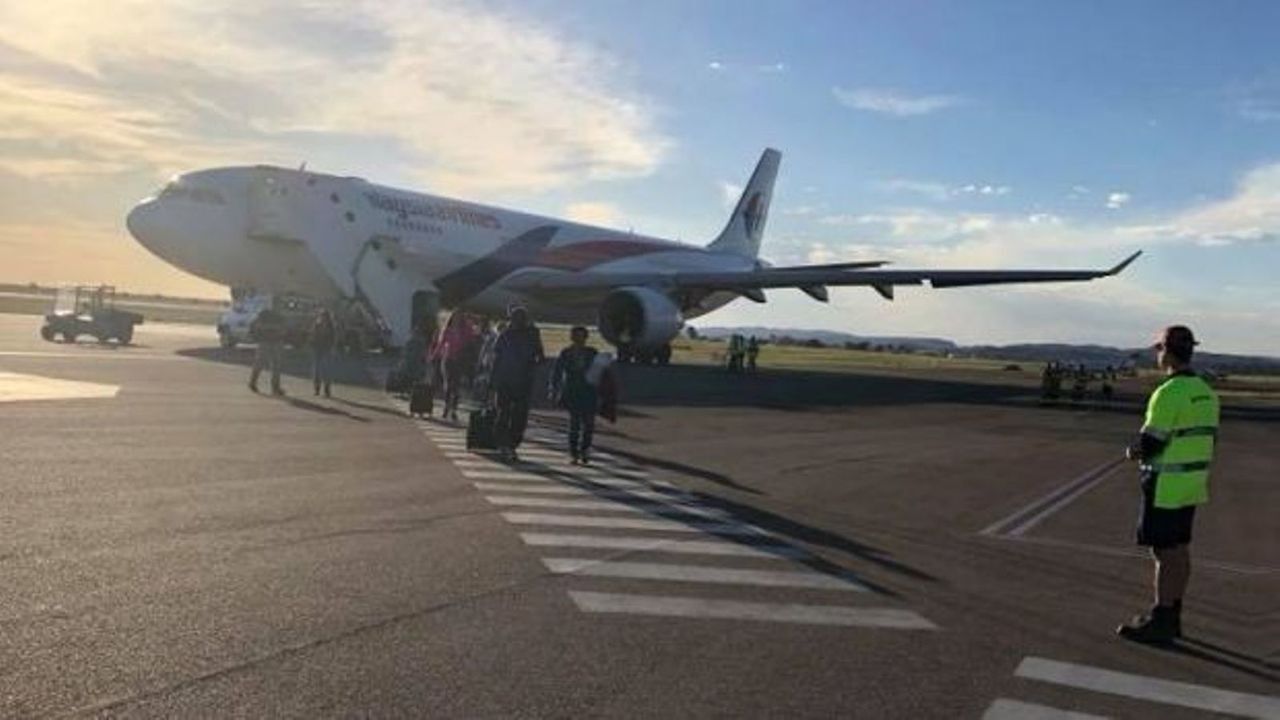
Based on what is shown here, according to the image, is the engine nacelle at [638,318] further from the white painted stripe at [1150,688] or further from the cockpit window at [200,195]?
the white painted stripe at [1150,688]

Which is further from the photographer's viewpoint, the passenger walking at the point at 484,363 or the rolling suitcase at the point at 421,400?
the rolling suitcase at the point at 421,400

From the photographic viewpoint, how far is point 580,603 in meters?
7.84

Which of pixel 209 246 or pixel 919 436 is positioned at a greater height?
pixel 209 246

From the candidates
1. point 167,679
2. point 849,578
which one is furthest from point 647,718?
point 849,578

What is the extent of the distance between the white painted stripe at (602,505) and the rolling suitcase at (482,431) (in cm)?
374

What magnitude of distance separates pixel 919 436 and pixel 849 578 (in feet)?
49.4

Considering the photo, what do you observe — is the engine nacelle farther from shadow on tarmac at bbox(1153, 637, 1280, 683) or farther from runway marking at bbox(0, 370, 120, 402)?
shadow on tarmac at bbox(1153, 637, 1280, 683)

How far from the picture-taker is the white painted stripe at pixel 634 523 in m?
10.9

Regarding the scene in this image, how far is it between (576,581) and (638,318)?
30892mm

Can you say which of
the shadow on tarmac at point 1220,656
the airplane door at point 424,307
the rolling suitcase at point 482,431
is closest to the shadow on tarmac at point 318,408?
the rolling suitcase at point 482,431

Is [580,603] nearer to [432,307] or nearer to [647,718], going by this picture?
[647,718]

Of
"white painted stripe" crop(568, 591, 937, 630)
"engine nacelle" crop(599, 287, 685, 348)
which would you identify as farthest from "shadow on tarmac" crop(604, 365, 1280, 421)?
"white painted stripe" crop(568, 591, 937, 630)

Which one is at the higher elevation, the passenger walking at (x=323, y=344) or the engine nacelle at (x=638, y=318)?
the engine nacelle at (x=638, y=318)

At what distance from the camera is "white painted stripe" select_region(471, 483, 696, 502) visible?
42.5 ft
